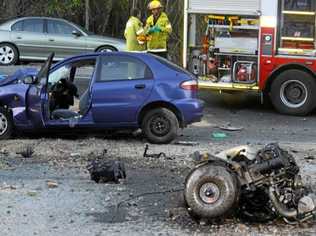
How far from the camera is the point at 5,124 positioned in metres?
11.4

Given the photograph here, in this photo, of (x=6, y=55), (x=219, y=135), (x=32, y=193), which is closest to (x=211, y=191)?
(x=32, y=193)

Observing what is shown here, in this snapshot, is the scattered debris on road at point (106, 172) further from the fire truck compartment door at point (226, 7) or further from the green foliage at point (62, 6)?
the green foliage at point (62, 6)

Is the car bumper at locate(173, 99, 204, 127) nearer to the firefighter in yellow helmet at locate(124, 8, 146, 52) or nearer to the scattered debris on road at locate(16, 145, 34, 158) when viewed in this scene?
the scattered debris on road at locate(16, 145, 34, 158)

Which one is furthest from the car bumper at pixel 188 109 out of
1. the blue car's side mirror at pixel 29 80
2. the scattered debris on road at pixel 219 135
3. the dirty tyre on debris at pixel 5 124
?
the dirty tyre on debris at pixel 5 124

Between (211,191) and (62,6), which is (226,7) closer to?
(211,191)

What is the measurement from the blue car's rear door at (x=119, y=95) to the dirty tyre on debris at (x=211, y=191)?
4523 mm

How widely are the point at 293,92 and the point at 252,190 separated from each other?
8409 mm

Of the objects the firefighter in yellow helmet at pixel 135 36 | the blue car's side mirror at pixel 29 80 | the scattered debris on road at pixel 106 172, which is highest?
the firefighter in yellow helmet at pixel 135 36

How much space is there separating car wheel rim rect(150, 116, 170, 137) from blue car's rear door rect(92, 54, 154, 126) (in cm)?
30

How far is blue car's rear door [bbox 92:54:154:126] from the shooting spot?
36.8ft

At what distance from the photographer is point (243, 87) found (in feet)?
49.1

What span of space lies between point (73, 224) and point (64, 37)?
1615 centimetres

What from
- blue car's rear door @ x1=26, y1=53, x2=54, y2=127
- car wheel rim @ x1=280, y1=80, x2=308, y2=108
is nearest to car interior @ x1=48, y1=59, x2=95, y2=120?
blue car's rear door @ x1=26, y1=53, x2=54, y2=127

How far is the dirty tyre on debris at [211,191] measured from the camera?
6.64m
